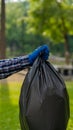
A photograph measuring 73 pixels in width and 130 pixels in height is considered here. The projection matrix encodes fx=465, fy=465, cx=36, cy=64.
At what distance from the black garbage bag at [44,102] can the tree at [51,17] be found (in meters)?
28.0

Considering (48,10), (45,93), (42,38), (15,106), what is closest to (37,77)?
(45,93)

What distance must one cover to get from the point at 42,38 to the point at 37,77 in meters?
59.2

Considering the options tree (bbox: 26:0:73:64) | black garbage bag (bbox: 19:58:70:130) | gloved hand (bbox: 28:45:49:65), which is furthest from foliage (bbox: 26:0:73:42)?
black garbage bag (bbox: 19:58:70:130)

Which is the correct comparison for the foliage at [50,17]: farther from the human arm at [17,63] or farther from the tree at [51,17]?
the human arm at [17,63]

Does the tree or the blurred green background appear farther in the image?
the tree

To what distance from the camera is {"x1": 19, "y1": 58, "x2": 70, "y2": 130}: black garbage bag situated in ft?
13.7

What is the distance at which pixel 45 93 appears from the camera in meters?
4.20

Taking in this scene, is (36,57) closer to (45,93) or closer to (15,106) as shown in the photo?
(45,93)

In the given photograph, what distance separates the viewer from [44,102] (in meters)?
4.18

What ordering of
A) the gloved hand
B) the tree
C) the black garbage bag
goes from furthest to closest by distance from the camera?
the tree
the gloved hand
the black garbage bag

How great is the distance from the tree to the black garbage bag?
2802 cm

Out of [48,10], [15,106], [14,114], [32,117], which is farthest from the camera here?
[48,10]

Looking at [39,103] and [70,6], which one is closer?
[39,103]

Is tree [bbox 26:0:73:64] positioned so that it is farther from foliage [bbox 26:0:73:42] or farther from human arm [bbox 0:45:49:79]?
human arm [bbox 0:45:49:79]
